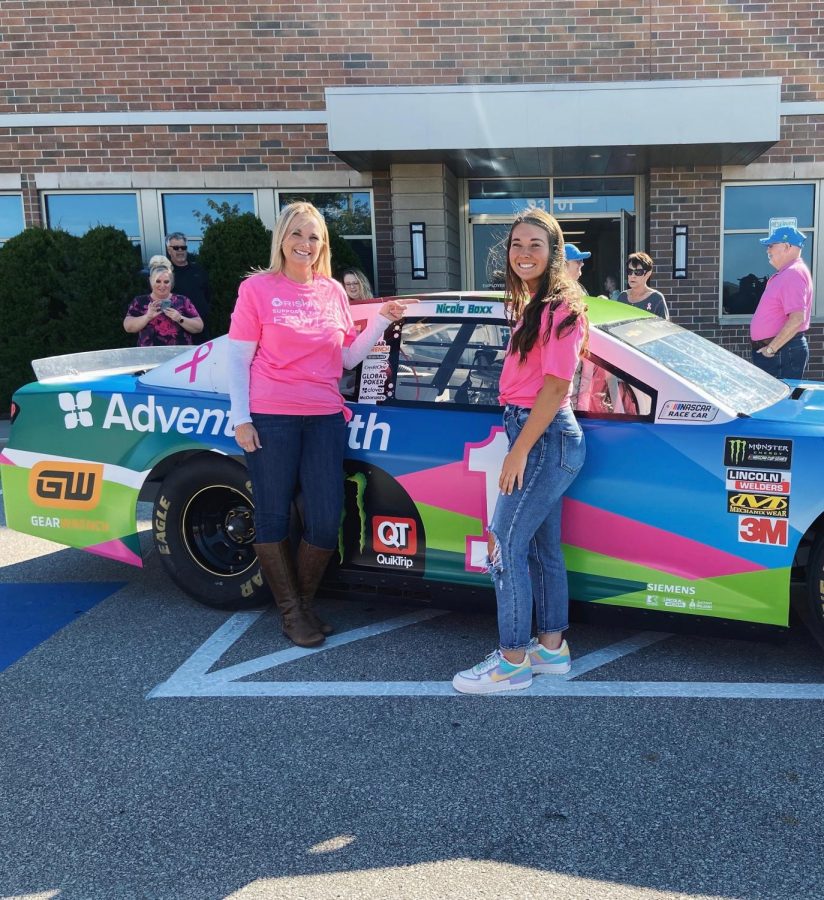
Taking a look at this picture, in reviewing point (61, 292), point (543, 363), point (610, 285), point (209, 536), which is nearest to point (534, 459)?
point (543, 363)

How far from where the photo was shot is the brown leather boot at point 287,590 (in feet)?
12.6

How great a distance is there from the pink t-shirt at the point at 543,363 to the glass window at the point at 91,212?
31.0 feet

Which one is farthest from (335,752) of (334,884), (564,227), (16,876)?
(564,227)

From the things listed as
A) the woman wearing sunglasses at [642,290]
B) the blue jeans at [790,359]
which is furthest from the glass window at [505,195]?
the blue jeans at [790,359]

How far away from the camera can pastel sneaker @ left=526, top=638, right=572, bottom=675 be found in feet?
11.6

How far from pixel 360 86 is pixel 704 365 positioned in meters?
7.95

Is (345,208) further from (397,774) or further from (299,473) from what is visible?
(397,774)

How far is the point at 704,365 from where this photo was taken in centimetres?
378

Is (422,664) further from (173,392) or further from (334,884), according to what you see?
(173,392)

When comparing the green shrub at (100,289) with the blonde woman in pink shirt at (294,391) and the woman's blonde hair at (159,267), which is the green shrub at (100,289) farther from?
the blonde woman in pink shirt at (294,391)

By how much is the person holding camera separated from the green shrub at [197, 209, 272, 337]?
3119mm

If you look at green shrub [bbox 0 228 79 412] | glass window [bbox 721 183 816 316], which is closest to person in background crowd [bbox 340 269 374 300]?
green shrub [bbox 0 228 79 412]

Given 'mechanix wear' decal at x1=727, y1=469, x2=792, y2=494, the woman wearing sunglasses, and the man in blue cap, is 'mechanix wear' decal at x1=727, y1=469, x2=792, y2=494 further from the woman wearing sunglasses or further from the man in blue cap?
the man in blue cap

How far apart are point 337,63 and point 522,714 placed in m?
9.80
